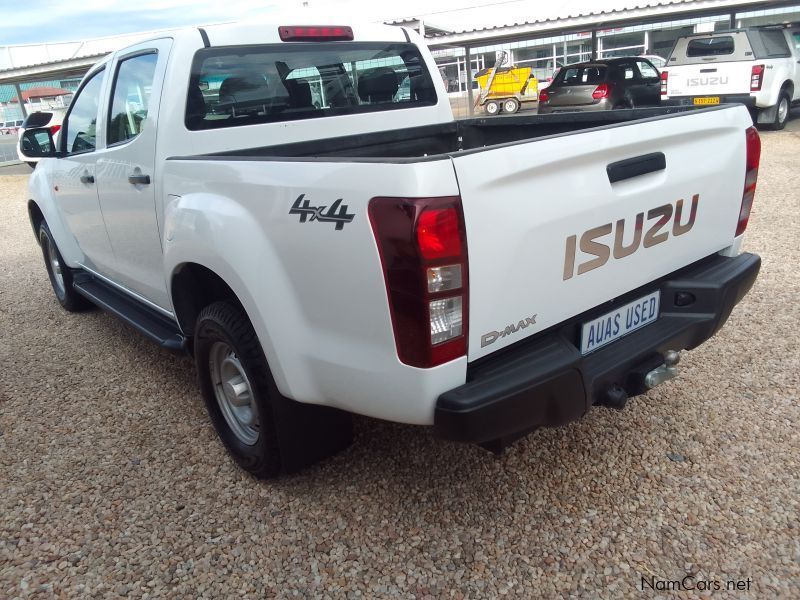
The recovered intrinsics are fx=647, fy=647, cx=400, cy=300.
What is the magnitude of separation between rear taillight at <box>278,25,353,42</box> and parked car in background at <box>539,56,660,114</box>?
33.0 feet

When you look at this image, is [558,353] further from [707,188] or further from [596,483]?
[707,188]

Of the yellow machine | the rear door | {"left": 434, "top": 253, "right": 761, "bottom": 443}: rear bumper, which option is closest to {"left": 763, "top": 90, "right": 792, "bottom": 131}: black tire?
the yellow machine

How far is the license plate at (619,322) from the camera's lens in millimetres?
2283

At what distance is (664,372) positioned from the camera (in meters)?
2.41

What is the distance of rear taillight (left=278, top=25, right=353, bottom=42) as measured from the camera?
3268mm

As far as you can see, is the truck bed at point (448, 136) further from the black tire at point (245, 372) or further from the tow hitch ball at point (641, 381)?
the tow hitch ball at point (641, 381)

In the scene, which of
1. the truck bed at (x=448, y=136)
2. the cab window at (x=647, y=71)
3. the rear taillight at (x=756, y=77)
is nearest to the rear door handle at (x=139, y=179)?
the truck bed at (x=448, y=136)

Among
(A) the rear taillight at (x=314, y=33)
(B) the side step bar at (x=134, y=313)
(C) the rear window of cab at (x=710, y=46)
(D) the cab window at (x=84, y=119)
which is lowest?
(B) the side step bar at (x=134, y=313)

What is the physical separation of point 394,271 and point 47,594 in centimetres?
168

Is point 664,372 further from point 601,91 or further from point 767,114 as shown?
point 767,114

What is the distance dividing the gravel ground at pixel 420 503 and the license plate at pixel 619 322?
2.17 feet

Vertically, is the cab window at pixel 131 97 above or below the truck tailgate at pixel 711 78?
above

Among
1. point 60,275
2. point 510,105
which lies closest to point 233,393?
point 60,275

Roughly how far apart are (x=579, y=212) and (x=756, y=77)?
11827mm
